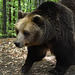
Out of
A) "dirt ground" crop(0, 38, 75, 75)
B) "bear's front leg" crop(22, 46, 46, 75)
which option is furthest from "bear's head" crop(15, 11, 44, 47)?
"dirt ground" crop(0, 38, 75, 75)

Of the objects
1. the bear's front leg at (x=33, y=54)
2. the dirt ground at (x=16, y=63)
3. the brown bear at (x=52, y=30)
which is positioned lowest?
the dirt ground at (x=16, y=63)

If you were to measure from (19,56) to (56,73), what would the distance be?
5.78ft

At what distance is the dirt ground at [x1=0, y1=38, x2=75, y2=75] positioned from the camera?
429 centimetres

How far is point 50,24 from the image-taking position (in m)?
3.57

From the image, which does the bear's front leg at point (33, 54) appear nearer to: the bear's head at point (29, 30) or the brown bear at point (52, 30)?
the brown bear at point (52, 30)

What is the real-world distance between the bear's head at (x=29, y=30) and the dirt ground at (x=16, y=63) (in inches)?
47.7

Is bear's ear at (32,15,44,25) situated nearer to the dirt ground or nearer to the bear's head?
the bear's head

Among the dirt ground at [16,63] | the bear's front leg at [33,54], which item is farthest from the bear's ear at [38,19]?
the dirt ground at [16,63]

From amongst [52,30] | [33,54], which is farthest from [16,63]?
[52,30]

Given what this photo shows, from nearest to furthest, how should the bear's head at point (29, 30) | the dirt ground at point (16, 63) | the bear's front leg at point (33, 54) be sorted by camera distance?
1. the bear's head at point (29, 30)
2. the bear's front leg at point (33, 54)
3. the dirt ground at point (16, 63)

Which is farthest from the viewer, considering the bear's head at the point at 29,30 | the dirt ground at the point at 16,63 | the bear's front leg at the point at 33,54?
the dirt ground at the point at 16,63

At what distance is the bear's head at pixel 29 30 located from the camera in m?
3.25

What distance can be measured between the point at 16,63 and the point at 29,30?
1.87 metres

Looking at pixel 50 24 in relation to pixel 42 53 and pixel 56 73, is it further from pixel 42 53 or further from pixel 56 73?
pixel 56 73
